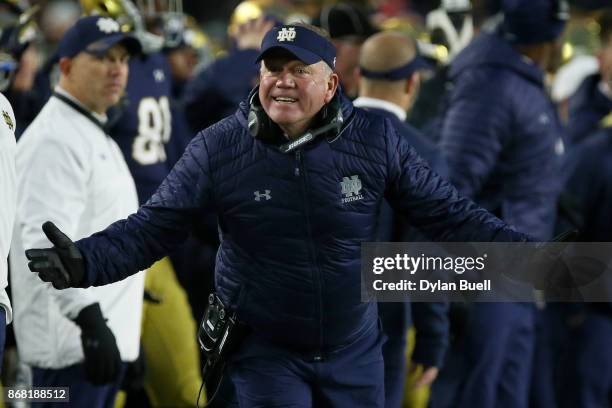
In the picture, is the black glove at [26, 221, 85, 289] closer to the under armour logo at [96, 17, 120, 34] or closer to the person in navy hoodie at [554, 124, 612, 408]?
the under armour logo at [96, 17, 120, 34]

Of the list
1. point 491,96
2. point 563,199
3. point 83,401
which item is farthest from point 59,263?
point 563,199

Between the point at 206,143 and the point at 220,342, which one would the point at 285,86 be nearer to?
the point at 206,143

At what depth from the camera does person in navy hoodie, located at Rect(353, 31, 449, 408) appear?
5.15m

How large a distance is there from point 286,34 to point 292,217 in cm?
55

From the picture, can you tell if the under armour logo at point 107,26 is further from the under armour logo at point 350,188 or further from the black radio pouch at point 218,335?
the under armour logo at point 350,188

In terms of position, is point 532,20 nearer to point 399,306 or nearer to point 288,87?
point 399,306

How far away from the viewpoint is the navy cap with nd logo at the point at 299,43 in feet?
12.9

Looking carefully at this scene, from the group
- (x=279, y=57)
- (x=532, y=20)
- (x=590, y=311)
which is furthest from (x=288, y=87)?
(x=590, y=311)

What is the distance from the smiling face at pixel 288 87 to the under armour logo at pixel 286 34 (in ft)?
0.12

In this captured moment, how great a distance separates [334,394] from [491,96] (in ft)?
7.40

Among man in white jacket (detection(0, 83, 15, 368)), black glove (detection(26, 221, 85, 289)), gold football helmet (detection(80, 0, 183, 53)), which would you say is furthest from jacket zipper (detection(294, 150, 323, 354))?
gold football helmet (detection(80, 0, 183, 53))

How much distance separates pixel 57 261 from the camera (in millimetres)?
3695

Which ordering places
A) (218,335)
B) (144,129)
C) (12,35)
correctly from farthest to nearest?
(12,35)
(144,129)
(218,335)

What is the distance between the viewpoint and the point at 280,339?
4.08 meters
